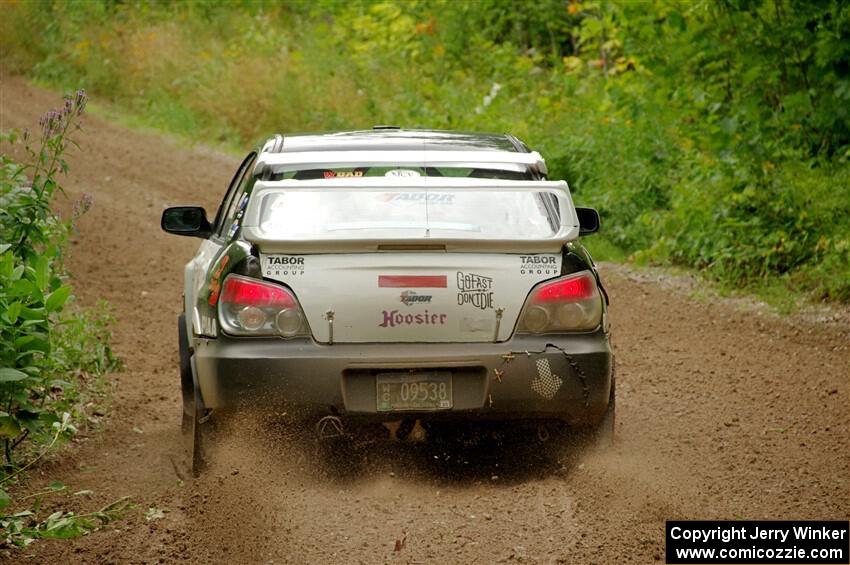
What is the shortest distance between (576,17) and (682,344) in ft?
48.2

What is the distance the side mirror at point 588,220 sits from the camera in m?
6.69

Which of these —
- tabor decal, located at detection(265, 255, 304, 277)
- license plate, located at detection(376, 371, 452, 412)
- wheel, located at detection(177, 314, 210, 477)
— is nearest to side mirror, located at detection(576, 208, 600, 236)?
license plate, located at detection(376, 371, 452, 412)

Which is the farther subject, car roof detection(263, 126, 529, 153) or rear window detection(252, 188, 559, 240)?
car roof detection(263, 126, 529, 153)

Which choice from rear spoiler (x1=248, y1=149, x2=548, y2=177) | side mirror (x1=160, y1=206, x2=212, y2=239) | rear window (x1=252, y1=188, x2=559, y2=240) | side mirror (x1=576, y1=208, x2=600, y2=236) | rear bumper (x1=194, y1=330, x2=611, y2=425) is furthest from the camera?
side mirror (x1=576, y1=208, x2=600, y2=236)

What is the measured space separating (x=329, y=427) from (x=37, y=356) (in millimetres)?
2234

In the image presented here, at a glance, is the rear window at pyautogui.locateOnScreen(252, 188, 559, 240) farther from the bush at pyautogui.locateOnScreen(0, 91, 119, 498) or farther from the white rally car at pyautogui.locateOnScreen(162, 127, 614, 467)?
the bush at pyautogui.locateOnScreen(0, 91, 119, 498)

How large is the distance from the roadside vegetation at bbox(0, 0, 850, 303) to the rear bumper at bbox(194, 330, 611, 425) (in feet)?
17.8

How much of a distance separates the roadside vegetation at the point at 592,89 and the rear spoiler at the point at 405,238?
5296 mm

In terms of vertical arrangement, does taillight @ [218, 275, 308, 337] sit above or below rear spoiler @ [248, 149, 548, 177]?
below

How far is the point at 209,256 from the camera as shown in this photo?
6.32 m

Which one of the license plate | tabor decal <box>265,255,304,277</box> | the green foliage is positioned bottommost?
the green foliage

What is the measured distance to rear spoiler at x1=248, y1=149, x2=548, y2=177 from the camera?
19.7 feet

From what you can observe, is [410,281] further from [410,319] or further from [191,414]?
[191,414]

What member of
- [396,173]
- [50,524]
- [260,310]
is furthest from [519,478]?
[50,524]
